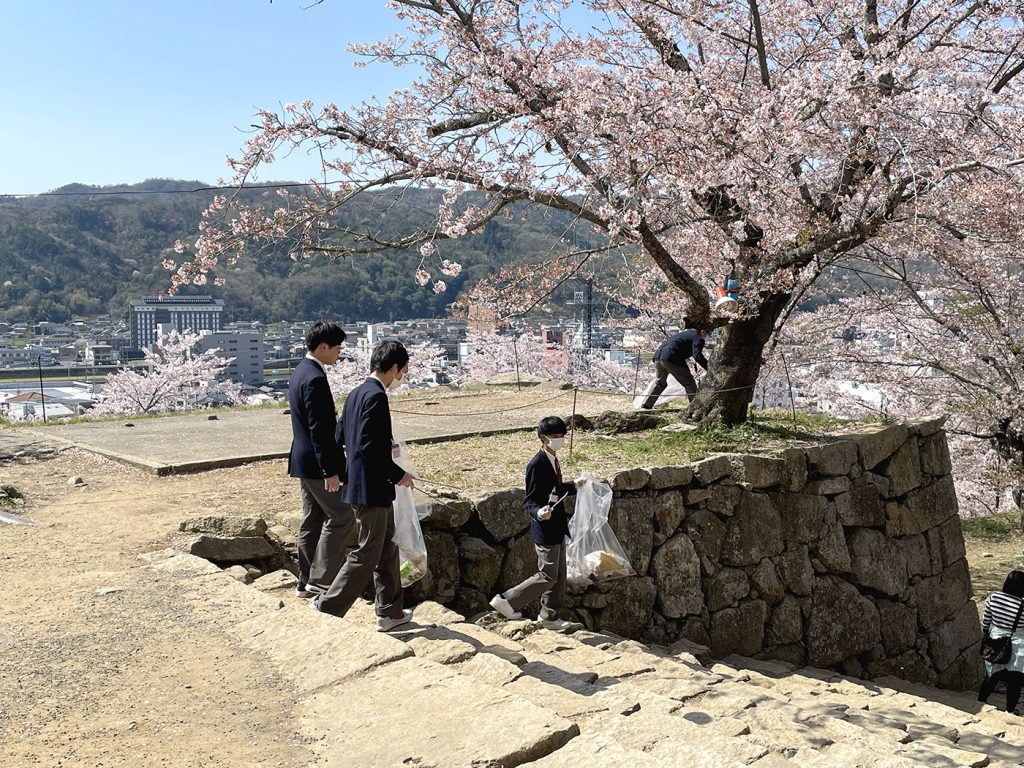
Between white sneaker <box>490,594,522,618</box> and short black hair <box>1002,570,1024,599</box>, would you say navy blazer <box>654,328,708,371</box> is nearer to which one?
short black hair <box>1002,570,1024,599</box>

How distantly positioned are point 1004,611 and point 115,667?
22.1ft

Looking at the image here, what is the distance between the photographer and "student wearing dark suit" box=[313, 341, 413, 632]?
4.50 m

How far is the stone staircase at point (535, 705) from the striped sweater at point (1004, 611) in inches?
47.0

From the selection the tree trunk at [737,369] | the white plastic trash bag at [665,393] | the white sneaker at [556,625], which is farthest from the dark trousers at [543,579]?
the white plastic trash bag at [665,393]

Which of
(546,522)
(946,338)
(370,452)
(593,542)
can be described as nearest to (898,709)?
(593,542)

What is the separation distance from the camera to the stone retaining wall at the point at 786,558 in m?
6.46

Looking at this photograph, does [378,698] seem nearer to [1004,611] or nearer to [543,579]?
[543,579]

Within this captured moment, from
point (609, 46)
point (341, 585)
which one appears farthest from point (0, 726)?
point (609, 46)

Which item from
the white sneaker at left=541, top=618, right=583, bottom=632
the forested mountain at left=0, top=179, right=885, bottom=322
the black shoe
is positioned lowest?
the black shoe

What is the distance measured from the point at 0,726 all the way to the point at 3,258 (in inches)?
1979

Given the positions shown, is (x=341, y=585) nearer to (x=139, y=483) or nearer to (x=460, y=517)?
(x=460, y=517)

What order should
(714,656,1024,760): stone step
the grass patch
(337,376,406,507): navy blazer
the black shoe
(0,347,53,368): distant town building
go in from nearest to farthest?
(337,376,406,507): navy blazer, (714,656,1024,760): stone step, the grass patch, the black shoe, (0,347,53,368): distant town building

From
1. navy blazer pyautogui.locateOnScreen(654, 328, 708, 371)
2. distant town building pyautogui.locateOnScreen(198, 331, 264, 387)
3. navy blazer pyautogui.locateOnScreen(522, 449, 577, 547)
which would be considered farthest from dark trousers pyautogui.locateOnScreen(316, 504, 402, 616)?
distant town building pyautogui.locateOnScreen(198, 331, 264, 387)

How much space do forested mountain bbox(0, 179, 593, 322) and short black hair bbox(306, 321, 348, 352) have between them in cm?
3101
